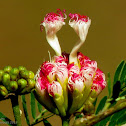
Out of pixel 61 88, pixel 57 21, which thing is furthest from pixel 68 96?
pixel 57 21

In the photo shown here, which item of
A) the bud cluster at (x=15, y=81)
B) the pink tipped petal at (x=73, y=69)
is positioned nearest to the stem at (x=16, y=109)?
the bud cluster at (x=15, y=81)

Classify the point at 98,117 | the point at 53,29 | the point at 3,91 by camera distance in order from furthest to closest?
the point at 53,29
the point at 3,91
the point at 98,117

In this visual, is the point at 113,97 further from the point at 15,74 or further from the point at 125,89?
the point at 15,74

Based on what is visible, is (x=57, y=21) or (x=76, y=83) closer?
(x=76, y=83)

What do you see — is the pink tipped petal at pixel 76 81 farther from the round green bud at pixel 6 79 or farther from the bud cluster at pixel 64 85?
the round green bud at pixel 6 79

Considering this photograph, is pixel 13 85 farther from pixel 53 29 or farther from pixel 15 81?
pixel 53 29

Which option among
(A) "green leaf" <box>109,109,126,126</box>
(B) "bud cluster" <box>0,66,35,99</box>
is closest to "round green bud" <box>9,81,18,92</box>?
(B) "bud cluster" <box>0,66,35,99</box>

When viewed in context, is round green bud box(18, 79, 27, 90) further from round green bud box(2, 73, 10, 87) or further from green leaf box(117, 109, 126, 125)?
green leaf box(117, 109, 126, 125)

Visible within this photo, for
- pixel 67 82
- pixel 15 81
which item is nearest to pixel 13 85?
pixel 15 81
